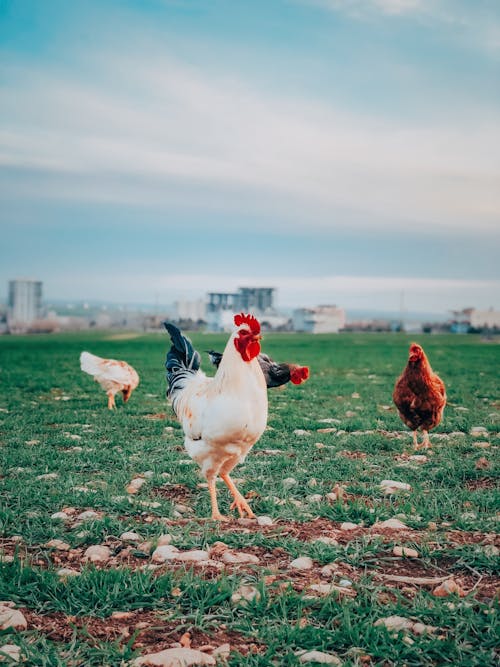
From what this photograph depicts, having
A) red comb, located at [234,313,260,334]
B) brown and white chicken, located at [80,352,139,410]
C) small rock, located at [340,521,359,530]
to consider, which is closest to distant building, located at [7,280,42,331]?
brown and white chicken, located at [80,352,139,410]

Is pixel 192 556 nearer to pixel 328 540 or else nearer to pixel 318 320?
pixel 328 540

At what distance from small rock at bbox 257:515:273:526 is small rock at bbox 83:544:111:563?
49.9 inches

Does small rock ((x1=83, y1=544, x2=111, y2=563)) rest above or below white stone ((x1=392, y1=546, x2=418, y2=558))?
below

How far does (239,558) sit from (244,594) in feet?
1.83

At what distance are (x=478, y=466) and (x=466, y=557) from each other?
259 cm

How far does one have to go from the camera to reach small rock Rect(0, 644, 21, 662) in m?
3.11

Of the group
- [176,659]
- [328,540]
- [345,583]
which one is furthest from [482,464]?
[176,659]

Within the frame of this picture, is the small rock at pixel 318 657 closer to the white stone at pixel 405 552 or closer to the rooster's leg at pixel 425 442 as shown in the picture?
the white stone at pixel 405 552

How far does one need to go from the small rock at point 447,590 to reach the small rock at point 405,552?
53 cm

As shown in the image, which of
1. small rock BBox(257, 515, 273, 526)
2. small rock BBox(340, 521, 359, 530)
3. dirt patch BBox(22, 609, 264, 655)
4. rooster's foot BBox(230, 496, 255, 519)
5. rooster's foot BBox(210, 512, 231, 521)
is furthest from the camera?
rooster's foot BBox(230, 496, 255, 519)

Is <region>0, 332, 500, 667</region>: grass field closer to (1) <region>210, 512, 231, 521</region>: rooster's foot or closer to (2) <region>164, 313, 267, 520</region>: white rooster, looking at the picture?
(1) <region>210, 512, 231, 521</region>: rooster's foot

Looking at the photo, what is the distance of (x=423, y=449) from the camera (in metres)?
7.96

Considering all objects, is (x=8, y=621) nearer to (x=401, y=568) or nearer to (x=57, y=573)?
(x=57, y=573)

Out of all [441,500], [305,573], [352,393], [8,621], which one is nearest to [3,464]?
[8,621]
